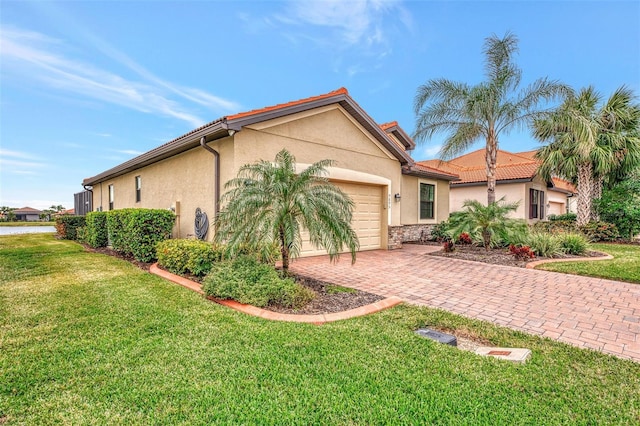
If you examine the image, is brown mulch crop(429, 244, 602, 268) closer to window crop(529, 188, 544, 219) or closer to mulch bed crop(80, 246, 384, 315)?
mulch bed crop(80, 246, 384, 315)

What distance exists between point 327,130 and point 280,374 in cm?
835

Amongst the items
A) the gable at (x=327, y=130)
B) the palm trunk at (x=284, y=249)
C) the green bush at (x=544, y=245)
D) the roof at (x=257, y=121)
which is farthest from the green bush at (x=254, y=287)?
the green bush at (x=544, y=245)

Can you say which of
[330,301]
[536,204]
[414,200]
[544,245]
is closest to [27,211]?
[414,200]

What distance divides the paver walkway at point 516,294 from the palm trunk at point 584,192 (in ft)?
40.3

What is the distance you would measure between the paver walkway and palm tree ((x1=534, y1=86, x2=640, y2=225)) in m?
11.3

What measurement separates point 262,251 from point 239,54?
11.3 metres

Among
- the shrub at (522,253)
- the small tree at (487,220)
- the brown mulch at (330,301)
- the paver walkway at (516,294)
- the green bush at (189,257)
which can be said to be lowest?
the paver walkway at (516,294)

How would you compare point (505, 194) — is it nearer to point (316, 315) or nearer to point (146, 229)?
point (316, 315)

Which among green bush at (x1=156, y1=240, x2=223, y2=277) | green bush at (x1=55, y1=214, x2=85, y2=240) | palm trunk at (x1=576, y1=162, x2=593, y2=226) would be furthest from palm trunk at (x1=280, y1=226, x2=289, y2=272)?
palm trunk at (x1=576, y1=162, x2=593, y2=226)

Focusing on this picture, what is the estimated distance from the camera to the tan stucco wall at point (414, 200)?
48.4 feet

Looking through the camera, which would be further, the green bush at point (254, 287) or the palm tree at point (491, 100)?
the palm tree at point (491, 100)

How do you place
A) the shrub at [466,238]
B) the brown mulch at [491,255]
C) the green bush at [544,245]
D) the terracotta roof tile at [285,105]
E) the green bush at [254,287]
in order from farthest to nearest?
the shrub at [466,238], the green bush at [544,245], the brown mulch at [491,255], the terracotta roof tile at [285,105], the green bush at [254,287]

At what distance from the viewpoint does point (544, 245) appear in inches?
406

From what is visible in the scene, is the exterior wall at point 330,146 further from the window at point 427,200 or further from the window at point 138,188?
the window at point 138,188
